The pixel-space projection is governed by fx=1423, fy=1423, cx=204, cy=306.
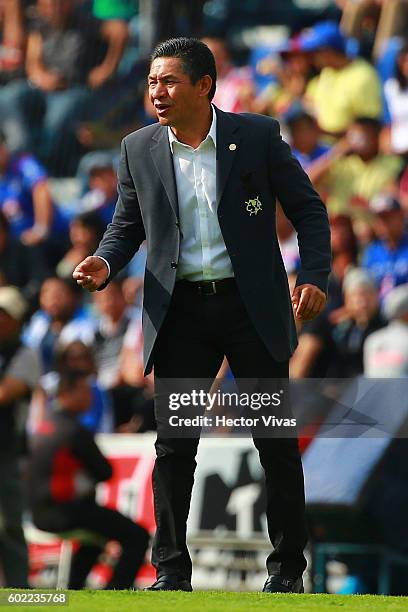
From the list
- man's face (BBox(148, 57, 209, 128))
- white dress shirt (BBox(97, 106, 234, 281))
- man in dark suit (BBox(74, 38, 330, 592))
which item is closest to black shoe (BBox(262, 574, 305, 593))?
man in dark suit (BBox(74, 38, 330, 592))

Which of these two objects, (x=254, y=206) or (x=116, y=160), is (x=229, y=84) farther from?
(x=254, y=206)

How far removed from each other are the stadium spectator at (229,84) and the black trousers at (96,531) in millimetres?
3891

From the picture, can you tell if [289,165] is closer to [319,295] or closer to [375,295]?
[319,295]

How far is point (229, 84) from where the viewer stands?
471 inches

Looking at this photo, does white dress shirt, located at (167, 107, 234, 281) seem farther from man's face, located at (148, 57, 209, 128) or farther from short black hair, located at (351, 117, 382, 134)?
short black hair, located at (351, 117, 382, 134)

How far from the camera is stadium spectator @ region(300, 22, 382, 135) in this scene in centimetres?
1106

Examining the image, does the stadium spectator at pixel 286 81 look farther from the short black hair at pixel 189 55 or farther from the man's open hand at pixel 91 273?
the man's open hand at pixel 91 273

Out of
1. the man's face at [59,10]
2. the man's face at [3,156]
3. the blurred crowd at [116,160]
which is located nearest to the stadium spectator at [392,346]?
the blurred crowd at [116,160]

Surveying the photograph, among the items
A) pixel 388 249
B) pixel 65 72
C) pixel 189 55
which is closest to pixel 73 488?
pixel 388 249

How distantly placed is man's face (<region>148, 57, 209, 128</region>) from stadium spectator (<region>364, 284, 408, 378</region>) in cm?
389

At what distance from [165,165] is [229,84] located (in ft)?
21.8

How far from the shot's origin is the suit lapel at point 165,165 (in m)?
5.41

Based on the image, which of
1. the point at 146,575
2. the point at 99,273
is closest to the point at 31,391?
the point at 146,575

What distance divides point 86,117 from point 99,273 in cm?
753
